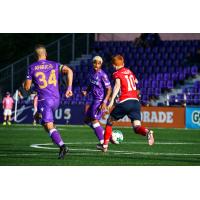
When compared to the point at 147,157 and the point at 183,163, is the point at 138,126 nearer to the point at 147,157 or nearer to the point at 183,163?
the point at 147,157

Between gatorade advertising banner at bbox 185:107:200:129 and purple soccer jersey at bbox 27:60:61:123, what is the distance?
59.3 feet

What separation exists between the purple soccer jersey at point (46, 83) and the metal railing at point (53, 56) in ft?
80.7

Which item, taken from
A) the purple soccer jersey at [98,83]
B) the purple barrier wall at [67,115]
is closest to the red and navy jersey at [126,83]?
the purple soccer jersey at [98,83]

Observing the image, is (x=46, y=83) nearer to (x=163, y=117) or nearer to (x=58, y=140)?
(x=58, y=140)

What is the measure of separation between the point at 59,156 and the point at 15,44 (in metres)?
32.8

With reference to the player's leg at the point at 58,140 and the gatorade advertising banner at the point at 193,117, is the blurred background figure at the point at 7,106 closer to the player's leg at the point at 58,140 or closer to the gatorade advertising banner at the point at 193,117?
the gatorade advertising banner at the point at 193,117

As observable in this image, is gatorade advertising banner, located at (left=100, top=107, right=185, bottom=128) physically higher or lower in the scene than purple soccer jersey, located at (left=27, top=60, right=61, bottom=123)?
lower

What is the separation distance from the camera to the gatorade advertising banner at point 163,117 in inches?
1332

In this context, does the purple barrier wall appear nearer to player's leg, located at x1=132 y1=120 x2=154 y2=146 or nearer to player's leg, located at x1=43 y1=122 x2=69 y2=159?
player's leg, located at x1=132 y1=120 x2=154 y2=146

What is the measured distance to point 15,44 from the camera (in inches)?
1876

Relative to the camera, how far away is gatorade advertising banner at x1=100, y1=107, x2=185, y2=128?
33844mm

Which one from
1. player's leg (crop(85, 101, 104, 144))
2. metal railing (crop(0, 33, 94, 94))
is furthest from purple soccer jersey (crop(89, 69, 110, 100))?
metal railing (crop(0, 33, 94, 94))
